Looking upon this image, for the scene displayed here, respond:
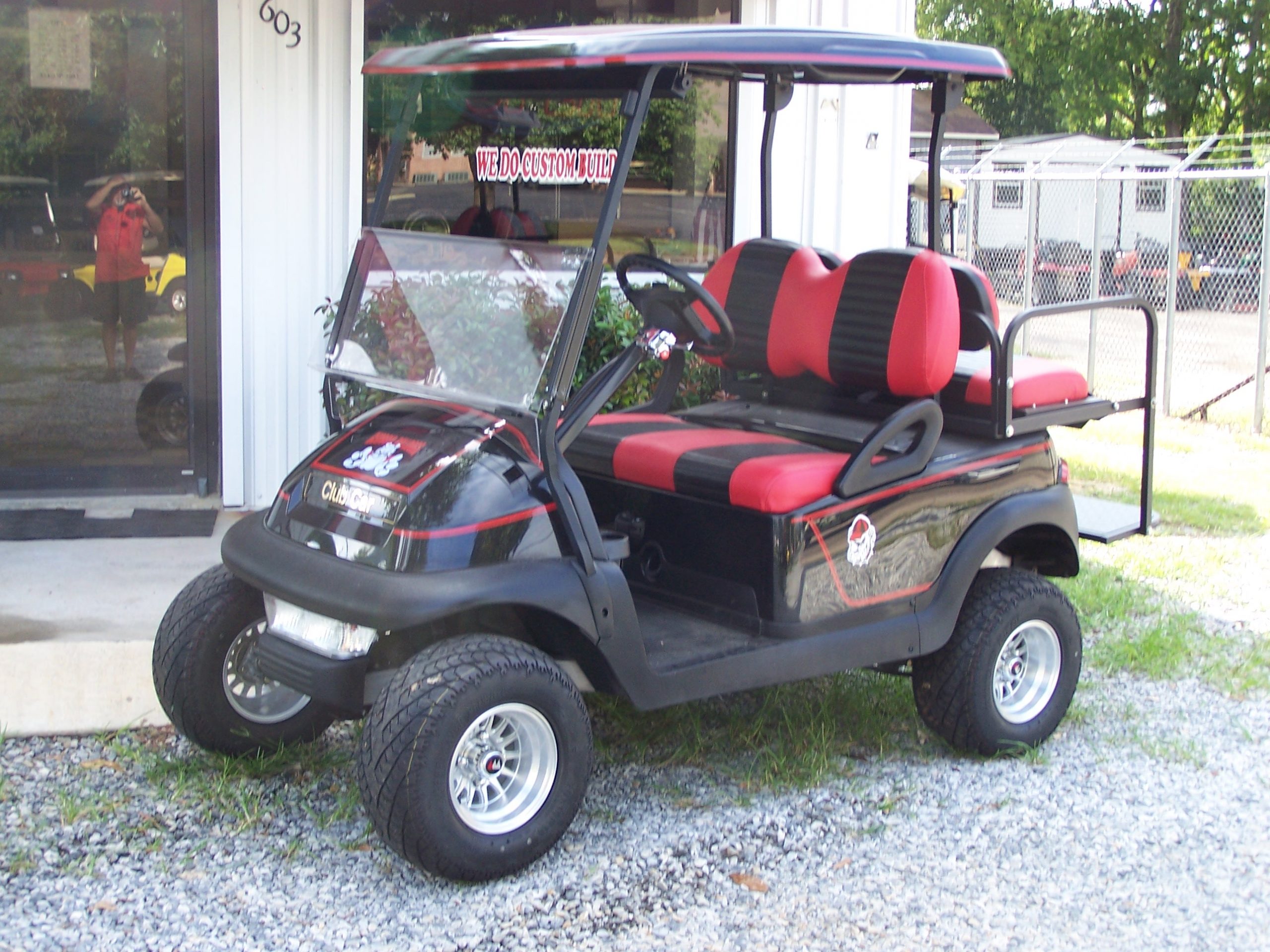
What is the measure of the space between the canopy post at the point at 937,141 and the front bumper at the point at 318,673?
2.12 m

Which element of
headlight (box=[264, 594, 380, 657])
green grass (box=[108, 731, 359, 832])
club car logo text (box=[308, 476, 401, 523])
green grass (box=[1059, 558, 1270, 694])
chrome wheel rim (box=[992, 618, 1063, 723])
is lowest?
green grass (box=[108, 731, 359, 832])

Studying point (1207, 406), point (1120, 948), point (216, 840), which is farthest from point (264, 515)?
point (1207, 406)

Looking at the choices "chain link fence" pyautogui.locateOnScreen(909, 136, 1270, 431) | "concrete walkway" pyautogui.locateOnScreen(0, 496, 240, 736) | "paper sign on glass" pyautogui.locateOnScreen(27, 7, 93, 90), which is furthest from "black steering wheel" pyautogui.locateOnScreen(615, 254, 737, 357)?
"chain link fence" pyautogui.locateOnScreen(909, 136, 1270, 431)

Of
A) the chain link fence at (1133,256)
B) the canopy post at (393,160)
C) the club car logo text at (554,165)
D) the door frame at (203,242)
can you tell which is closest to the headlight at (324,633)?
the canopy post at (393,160)

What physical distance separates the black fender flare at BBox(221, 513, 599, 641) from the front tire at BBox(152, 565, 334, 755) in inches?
10.3

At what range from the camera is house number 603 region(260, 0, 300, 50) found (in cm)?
594

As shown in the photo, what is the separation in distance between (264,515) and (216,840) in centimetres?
82

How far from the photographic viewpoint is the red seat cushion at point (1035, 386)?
4.23 meters

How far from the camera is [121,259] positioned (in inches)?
247

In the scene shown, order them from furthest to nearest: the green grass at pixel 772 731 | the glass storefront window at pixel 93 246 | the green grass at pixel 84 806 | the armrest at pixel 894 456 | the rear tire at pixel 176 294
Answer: the rear tire at pixel 176 294 < the glass storefront window at pixel 93 246 < the green grass at pixel 772 731 < the armrest at pixel 894 456 < the green grass at pixel 84 806

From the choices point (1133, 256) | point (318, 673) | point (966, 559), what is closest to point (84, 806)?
point (318, 673)

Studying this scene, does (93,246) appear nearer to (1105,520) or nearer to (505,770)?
(505,770)

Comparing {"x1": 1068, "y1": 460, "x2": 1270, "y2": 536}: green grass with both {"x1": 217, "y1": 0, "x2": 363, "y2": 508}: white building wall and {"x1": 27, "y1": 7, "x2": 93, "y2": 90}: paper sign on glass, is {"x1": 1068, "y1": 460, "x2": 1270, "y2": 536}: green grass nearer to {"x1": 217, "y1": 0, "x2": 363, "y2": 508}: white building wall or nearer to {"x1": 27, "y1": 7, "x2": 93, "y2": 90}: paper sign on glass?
{"x1": 217, "y1": 0, "x2": 363, "y2": 508}: white building wall

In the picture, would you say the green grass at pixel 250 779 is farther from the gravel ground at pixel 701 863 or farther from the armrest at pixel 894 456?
the armrest at pixel 894 456
